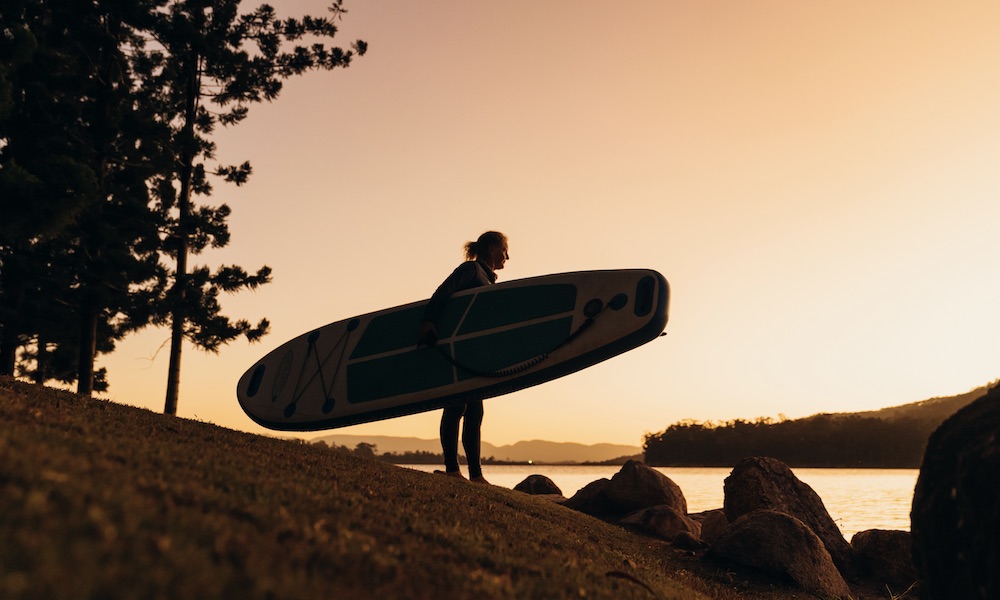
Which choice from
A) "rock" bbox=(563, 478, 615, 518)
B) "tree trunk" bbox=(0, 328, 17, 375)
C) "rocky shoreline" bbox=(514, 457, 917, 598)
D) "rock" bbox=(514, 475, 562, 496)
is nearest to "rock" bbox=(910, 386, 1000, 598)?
"rocky shoreline" bbox=(514, 457, 917, 598)

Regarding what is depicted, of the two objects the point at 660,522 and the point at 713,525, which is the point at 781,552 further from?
the point at 713,525

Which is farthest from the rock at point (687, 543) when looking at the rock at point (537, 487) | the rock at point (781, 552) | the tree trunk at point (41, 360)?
the tree trunk at point (41, 360)

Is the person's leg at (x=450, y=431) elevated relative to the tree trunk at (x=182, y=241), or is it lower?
lower

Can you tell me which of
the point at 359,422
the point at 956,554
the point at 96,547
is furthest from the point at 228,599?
the point at 359,422

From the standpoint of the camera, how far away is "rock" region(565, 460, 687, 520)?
1355cm

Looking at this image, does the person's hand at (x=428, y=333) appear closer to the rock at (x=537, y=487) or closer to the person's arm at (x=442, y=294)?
the person's arm at (x=442, y=294)

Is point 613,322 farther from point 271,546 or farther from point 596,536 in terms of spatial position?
point 271,546

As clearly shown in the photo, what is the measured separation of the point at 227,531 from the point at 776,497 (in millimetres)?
11312

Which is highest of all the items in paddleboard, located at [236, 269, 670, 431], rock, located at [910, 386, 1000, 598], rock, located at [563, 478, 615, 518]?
paddleboard, located at [236, 269, 670, 431]

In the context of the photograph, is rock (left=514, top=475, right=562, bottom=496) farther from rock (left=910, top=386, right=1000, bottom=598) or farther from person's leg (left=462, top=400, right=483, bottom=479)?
rock (left=910, top=386, right=1000, bottom=598)

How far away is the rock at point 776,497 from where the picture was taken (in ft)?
37.9

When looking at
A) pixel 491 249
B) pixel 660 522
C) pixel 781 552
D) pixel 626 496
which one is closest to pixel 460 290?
pixel 491 249

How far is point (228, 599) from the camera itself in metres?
2.12

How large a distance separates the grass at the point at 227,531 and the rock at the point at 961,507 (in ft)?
6.75
